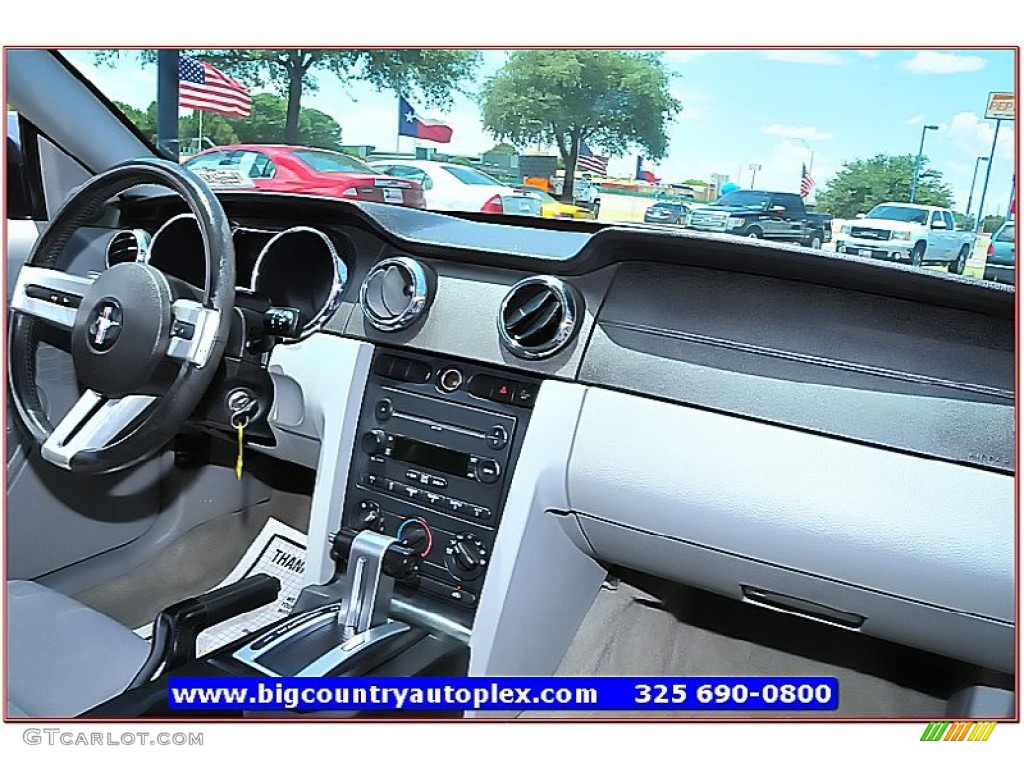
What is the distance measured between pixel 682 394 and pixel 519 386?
0.27m

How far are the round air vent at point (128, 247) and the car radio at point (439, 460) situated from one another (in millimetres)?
427

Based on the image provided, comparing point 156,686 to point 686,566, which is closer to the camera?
point 156,686

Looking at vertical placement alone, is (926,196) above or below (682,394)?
above

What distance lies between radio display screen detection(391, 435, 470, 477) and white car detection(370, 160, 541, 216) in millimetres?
469

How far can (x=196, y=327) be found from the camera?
4.35 ft

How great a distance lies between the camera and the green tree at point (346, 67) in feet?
4.71

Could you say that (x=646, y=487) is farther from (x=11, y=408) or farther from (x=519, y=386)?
(x=11, y=408)

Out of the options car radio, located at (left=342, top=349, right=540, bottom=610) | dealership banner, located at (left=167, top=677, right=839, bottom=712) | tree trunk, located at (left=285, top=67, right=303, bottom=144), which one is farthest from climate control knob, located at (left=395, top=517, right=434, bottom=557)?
tree trunk, located at (left=285, top=67, right=303, bottom=144)

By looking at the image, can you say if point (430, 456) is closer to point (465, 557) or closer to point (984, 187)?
point (465, 557)

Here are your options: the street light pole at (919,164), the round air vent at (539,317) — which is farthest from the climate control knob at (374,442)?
the street light pole at (919,164)

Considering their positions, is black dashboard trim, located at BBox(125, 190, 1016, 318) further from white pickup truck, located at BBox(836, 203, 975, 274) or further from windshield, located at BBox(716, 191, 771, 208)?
windshield, located at BBox(716, 191, 771, 208)

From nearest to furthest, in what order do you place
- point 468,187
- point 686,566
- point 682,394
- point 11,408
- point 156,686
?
point 156,686 → point 682,394 → point 686,566 → point 11,408 → point 468,187

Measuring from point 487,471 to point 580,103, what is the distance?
61 centimetres

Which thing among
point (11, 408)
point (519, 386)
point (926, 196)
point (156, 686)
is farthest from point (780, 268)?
point (11, 408)
